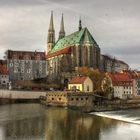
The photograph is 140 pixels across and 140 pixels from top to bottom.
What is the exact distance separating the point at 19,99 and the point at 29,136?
5029 centimetres

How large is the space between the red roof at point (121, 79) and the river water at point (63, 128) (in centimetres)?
3214

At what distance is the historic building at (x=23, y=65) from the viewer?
4961 inches

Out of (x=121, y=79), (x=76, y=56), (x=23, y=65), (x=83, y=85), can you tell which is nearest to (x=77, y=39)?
(x=76, y=56)

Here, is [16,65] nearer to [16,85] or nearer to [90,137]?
[16,85]

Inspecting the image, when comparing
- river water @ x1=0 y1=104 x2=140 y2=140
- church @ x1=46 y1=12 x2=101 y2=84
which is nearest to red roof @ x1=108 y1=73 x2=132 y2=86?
church @ x1=46 y1=12 x2=101 y2=84

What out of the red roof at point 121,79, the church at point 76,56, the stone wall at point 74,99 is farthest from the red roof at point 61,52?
the stone wall at point 74,99

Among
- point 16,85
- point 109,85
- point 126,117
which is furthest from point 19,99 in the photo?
point 126,117

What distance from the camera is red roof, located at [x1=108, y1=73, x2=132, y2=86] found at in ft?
304

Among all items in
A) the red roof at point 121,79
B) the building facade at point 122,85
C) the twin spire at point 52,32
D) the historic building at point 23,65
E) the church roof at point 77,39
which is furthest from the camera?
the twin spire at point 52,32

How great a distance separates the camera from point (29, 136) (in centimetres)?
4328

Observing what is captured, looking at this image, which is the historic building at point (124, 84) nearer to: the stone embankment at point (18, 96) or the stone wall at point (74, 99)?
the stone wall at point (74, 99)

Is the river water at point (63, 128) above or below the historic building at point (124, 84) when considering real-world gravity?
below

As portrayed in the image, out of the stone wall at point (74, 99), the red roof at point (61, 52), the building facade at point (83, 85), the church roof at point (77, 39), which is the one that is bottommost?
the stone wall at point (74, 99)

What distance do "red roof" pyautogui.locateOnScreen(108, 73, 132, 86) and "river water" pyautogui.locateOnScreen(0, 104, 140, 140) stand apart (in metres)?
32.1
